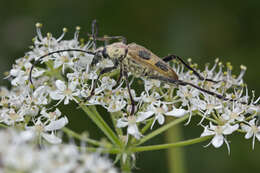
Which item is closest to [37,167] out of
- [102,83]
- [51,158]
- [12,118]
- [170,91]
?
[51,158]

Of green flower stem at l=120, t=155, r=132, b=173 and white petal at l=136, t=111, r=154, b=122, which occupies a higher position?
white petal at l=136, t=111, r=154, b=122

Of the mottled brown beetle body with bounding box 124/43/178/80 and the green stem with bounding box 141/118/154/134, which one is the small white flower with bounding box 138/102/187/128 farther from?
the mottled brown beetle body with bounding box 124/43/178/80

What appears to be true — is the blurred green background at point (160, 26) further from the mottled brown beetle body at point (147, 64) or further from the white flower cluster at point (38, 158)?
the white flower cluster at point (38, 158)

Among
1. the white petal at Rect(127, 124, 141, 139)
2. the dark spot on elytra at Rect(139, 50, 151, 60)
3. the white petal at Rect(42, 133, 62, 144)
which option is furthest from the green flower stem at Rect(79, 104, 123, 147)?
the dark spot on elytra at Rect(139, 50, 151, 60)

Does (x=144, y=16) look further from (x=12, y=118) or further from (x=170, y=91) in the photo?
(x=12, y=118)

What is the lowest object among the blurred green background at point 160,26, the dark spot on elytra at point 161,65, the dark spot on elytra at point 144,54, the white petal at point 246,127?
the white petal at point 246,127

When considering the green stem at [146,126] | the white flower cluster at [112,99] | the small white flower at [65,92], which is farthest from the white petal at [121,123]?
the small white flower at [65,92]
